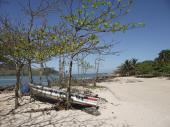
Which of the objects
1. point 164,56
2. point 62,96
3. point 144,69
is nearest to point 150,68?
point 144,69

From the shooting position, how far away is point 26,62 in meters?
10.9

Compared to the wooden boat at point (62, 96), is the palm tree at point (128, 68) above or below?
above

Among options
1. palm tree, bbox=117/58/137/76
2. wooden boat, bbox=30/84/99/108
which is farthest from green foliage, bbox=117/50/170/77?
wooden boat, bbox=30/84/99/108

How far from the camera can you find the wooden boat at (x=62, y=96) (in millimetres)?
11297

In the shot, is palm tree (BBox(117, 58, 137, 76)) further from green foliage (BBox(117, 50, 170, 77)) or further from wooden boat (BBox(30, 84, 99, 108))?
wooden boat (BBox(30, 84, 99, 108))

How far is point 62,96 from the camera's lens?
11.9 metres

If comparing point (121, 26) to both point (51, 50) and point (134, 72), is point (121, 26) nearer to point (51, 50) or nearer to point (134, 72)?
point (51, 50)

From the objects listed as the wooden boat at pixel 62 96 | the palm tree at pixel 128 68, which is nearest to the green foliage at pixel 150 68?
the palm tree at pixel 128 68

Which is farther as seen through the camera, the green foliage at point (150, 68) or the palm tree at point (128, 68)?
the palm tree at point (128, 68)

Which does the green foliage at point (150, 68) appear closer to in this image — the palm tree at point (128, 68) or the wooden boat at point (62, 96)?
the palm tree at point (128, 68)

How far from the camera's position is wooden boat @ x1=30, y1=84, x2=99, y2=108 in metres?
11.3

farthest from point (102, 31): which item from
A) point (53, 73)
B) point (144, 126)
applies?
point (53, 73)

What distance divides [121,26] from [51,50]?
349 centimetres

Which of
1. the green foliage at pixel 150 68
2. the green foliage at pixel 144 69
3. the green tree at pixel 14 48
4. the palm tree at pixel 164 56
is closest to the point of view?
the green tree at pixel 14 48
